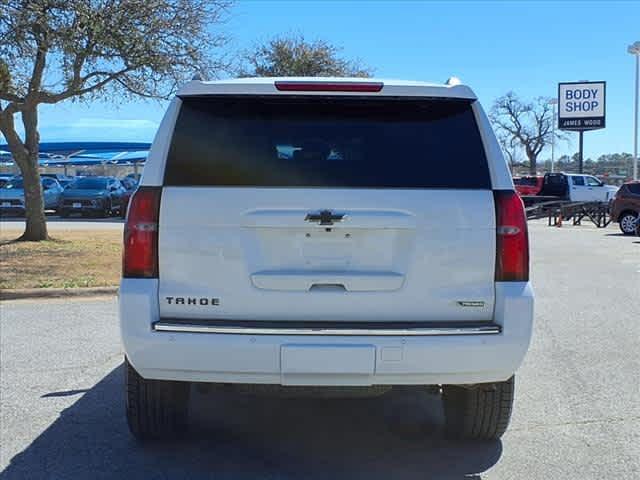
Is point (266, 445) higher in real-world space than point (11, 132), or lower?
lower

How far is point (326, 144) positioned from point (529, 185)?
36844 millimetres

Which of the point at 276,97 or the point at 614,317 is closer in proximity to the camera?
the point at 276,97

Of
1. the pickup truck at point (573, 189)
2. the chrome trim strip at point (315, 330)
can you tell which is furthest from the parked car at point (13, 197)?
the chrome trim strip at point (315, 330)

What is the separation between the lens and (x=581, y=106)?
47094mm

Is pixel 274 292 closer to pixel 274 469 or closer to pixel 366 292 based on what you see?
pixel 366 292

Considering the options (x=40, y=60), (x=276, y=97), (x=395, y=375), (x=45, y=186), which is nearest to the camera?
(x=395, y=375)

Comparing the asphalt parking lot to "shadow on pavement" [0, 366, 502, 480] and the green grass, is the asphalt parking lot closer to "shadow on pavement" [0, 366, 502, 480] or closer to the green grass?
"shadow on pavement" [0, 366, 502, 480]

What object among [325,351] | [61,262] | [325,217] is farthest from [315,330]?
[61,262]

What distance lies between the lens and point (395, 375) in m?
3.58

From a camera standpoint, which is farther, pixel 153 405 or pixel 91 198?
pixel 91 198

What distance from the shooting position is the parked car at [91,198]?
28.0m

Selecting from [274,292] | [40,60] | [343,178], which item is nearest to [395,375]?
[274,292]

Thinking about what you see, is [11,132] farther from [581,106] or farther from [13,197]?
[581,106]

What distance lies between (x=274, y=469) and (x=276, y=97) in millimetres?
2082
